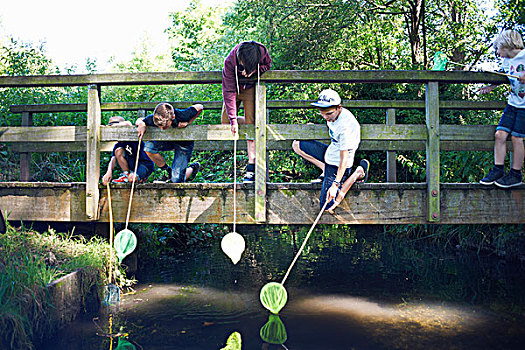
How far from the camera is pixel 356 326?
443cm

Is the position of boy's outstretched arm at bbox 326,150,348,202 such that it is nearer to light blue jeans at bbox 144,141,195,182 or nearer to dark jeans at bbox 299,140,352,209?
dark jeans at bbox 299,140,352,209

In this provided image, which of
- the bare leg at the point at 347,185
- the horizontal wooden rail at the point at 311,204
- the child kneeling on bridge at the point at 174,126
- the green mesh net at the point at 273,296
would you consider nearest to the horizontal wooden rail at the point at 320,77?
the child kneeling on bridge at the point at 174,126

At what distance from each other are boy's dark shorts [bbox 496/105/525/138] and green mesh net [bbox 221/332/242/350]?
3.18 meters

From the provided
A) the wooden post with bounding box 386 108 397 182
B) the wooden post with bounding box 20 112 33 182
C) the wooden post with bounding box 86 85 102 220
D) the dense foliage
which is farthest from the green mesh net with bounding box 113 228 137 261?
the dense foliage

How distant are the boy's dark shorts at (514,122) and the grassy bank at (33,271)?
4305 mm

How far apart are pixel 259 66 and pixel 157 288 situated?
296 cm

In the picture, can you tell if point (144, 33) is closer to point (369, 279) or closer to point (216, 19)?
point (216, 19)

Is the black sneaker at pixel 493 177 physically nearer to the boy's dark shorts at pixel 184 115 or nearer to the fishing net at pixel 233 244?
the fishing net at pixel 233 244

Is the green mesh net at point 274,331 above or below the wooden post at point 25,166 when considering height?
below

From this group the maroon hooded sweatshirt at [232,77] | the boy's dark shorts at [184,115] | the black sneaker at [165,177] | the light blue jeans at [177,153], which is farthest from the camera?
the black sneaker at [165,177]

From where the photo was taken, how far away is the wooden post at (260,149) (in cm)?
462

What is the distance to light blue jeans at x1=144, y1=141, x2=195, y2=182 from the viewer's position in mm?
5336

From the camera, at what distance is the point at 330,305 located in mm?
5121

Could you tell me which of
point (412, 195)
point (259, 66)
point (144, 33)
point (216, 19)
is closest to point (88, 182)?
point (259, 66)
